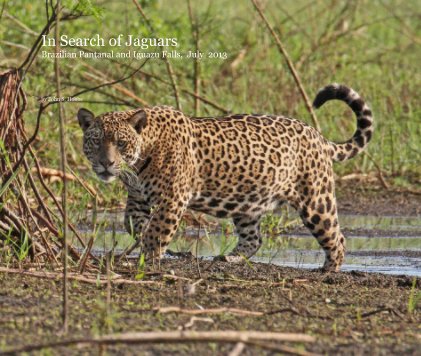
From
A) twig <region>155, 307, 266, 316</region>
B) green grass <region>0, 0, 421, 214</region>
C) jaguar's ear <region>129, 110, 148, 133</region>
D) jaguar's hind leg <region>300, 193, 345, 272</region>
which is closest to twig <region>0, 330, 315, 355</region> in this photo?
twig <region>155, 307, 266, 316</region>

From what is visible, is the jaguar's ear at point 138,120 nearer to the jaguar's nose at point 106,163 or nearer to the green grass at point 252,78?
the jaguar's nose at point 106,163

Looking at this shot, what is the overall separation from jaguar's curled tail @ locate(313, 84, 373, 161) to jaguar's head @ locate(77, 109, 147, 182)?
1397 millimetres

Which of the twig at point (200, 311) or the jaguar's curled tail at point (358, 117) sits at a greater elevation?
the jaguar's curled tail at point (358, 117)

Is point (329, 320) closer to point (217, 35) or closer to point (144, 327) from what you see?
point (144, 327)

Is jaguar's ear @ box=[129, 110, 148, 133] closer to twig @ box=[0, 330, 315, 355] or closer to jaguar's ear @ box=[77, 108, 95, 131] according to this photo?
jaguar's ear @ box=[77, 108, 95, 131]

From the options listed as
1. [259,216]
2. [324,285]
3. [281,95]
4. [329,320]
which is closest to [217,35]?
[281,95]

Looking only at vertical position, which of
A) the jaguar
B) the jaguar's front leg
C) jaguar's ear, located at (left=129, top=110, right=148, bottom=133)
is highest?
jaguar's ear, located at (left=129, top=110, right=148, bottom=133)

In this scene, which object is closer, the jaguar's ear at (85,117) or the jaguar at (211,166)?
the jaguar at (211,166)

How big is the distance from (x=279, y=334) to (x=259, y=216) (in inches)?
157

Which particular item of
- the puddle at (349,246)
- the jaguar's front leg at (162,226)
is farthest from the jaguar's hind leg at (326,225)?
the jaguar's front leg at (162,226)

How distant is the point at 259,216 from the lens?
8828 mm

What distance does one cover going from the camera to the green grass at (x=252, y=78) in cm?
1131

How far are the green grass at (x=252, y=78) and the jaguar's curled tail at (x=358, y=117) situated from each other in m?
2.04

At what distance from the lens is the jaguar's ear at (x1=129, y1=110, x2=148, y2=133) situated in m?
8.09
